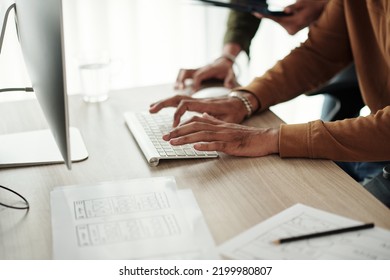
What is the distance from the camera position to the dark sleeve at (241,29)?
170cm

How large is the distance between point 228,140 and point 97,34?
130 centimetres

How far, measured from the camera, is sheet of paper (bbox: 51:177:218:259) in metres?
0.80

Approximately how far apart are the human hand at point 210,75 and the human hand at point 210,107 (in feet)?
0.75

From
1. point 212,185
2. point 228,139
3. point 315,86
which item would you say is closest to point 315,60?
point 315,86

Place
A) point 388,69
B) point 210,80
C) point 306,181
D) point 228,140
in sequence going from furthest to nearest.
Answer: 1. point 210,80
2. point 388,69
3. point 228,140
4. point 306,181

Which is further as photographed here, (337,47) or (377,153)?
(337,47)

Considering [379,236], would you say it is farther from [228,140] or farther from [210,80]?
[210,80]

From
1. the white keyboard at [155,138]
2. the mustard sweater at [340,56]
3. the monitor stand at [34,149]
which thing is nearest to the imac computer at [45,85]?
the monitor stand at [34,149]

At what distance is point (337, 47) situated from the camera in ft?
4.85

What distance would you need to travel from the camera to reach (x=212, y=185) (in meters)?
0.98

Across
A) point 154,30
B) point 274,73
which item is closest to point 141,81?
point 154,30

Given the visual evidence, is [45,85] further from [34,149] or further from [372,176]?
[372,176]

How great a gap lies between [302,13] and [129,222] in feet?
3.10

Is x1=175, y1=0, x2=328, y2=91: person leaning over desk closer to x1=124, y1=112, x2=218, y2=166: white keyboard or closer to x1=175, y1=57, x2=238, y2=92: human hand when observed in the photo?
x1=175, y1=57, x2=238, y2=92: human hand
